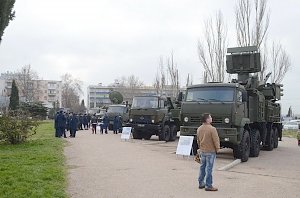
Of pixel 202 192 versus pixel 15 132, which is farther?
pixel 15 132

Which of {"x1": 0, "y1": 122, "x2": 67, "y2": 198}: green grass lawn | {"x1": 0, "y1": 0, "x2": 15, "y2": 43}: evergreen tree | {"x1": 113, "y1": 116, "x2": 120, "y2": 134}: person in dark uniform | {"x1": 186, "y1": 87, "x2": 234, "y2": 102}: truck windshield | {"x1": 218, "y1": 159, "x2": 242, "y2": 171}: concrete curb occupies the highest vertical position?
{"x1": 0, "y1": 0, "x2": 15, "y2": 43}: evergreen tree

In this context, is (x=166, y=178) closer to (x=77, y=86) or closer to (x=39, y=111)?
(x=39, y=111)

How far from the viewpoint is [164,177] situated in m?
11.5

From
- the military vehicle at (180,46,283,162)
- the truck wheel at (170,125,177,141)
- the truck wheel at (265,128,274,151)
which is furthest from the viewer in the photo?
the truck wheel at (170,125,177,141)

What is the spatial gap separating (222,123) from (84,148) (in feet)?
21.6

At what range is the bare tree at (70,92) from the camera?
104 metres

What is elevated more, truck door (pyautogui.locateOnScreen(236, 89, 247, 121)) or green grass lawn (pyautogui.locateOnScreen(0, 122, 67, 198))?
truck door (pyautogui.locateOnScreen(236, 89, 247, 121))

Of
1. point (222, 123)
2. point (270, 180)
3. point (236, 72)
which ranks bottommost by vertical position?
point (270, 180)

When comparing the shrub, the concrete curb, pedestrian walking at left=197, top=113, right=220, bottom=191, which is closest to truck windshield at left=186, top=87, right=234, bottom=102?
the concrete curb

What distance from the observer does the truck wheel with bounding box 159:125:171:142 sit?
25484mm

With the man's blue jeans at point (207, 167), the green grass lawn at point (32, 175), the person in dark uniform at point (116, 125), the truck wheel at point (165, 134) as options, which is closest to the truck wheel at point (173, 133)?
the truck wheel at point (165, 134)

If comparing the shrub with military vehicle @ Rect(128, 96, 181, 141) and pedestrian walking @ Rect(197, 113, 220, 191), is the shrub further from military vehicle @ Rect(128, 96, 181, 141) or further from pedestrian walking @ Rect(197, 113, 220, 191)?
pedestrian walking @ Rect(197, 113, 220, 191)

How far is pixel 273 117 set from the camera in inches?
867

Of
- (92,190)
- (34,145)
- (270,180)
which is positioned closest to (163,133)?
(34,145)
